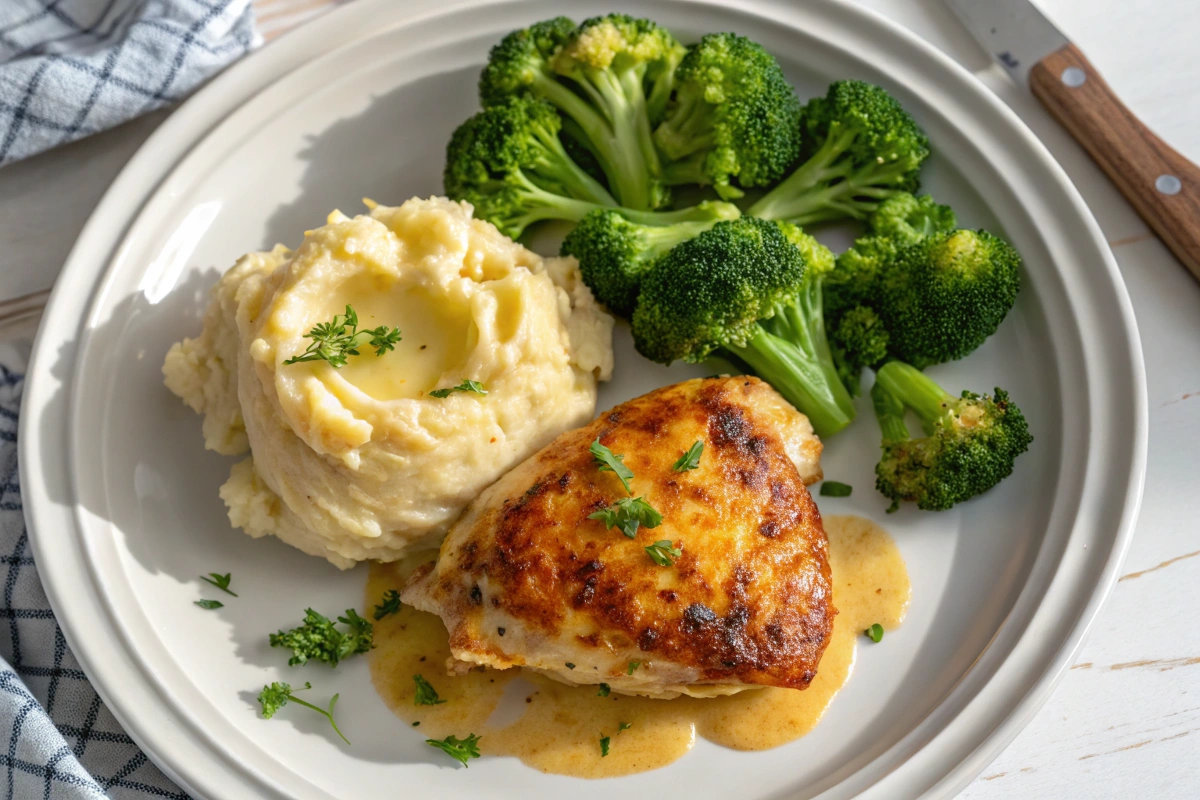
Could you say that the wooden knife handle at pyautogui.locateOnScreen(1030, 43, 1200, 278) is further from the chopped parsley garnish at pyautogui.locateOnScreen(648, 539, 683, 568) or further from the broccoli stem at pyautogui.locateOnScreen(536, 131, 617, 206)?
the chopped parsley garnish at pyautogui.locateOnScreen(648, 539, 683, 568)

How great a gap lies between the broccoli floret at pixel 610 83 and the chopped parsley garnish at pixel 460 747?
2.61 metres

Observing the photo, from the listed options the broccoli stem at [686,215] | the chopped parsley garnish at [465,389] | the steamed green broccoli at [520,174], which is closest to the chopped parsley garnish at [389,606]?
the chopped parsley garnish at [465,389]

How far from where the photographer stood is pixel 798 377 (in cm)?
455

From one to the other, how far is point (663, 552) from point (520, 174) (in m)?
2.04

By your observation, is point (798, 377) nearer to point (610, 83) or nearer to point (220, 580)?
point (610, 83)

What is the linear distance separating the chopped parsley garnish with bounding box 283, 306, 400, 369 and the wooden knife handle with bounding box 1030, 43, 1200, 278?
3.47 m

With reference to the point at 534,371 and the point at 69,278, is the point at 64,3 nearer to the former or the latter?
the point at 69,278

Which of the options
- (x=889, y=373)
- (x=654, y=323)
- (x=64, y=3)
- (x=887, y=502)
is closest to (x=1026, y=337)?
(x=889, y=373)

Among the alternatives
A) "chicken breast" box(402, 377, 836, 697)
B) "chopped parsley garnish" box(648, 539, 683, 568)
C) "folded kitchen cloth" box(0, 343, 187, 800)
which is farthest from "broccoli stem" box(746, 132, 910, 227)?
"folded kitchen cloth" box(0, 343, 187, 800)

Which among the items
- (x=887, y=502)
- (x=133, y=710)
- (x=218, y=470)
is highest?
(x=887, y=502)

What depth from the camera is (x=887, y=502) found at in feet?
15.0

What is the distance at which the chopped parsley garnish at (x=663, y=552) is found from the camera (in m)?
3.80

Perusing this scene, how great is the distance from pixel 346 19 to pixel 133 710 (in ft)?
11.5

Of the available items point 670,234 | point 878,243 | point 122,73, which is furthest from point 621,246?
point 122,73
